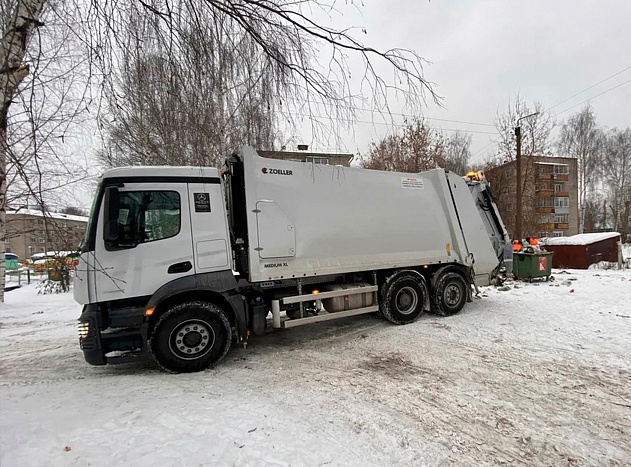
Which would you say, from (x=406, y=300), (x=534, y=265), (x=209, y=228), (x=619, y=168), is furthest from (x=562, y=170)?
(x=209, y=228)

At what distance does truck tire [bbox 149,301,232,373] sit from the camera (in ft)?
14.0

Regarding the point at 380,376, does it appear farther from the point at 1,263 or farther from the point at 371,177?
the point at 1,263

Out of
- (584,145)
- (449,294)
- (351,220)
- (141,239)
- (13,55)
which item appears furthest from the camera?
(584,145)

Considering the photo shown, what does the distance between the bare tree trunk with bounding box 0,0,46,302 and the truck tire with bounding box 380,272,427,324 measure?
540cm

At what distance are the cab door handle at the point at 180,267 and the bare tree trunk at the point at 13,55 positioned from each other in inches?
73.3

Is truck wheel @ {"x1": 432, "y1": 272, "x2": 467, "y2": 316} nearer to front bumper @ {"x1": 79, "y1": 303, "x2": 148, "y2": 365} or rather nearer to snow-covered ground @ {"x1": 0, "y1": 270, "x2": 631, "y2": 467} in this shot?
snow-covered ground @ {"x1": 0, "y1": 270, "x2": 631, "y2": 467}

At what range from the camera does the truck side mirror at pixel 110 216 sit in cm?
400

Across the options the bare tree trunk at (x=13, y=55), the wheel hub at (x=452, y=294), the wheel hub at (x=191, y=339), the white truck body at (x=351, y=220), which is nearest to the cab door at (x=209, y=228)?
the white truck body at (x=351, y=220)

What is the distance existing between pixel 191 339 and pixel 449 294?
506 centimetres

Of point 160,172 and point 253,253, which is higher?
point 160,172

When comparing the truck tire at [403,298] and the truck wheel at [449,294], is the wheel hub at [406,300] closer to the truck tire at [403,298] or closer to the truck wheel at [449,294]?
the truck tire at [403,298]

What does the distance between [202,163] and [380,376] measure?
381 centimetres

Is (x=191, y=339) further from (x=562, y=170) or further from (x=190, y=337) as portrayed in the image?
(x=562, y=170)

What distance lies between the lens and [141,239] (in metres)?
4.26
